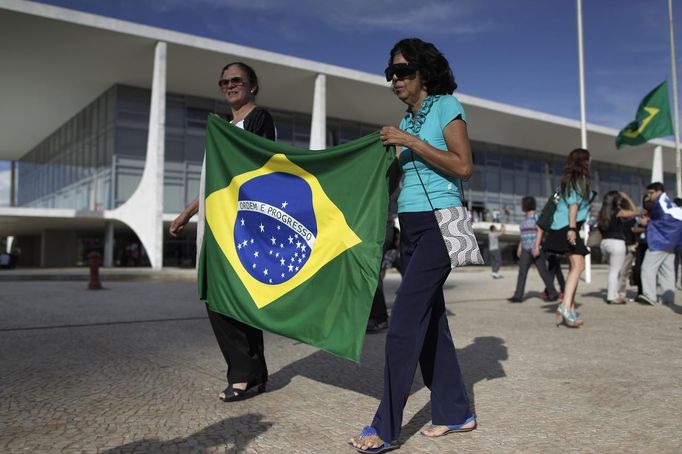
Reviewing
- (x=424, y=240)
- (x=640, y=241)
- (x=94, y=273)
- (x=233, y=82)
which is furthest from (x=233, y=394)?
(x=94, y=273)

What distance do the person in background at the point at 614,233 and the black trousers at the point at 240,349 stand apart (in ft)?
21.8

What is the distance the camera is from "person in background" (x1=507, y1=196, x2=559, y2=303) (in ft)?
29.1

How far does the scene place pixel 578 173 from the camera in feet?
20.3

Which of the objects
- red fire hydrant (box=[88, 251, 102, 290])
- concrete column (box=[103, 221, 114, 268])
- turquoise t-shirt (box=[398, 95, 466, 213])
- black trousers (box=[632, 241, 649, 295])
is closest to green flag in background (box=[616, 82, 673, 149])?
black trousers (box=[632, 241, 649, 295])

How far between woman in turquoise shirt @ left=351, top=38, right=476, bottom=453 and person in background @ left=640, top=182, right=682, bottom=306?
6.13 m

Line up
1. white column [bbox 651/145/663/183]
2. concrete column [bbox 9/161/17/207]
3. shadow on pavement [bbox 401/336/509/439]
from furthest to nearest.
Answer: concrete column [bbox 9/161/17/207] < white column [bbox 651/145/663/183] < shadow on pavement [bbox 401/336/509/439]

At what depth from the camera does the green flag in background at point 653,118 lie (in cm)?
1502

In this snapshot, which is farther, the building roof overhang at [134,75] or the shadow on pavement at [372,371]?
the building roof overhang at [134,75]

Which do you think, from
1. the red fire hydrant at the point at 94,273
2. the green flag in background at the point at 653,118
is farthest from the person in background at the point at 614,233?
the red fire hydrant at the point at 94,273

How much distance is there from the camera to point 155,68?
23.9 meters

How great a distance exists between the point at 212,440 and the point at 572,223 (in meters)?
4.85

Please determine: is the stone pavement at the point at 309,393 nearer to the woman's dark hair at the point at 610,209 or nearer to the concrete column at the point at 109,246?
the woman's dark hair at the point at 610,209

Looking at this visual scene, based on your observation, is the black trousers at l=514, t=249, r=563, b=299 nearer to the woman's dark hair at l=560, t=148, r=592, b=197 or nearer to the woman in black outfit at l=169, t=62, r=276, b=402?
the woman's dark hair at l=560, t=148, r=592, b=197

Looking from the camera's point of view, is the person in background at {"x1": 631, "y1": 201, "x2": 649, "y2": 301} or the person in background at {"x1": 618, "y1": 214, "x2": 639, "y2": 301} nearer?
the person in background at {"x1": 631, "y1": 201, "x2": 649, "y2": 301}
